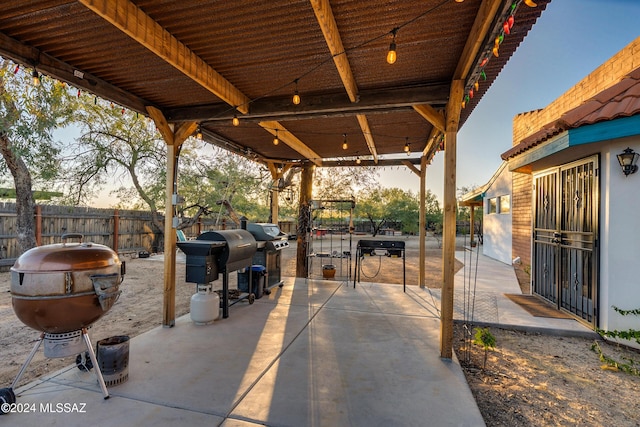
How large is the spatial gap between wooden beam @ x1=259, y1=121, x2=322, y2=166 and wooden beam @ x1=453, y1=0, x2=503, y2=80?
2753mm

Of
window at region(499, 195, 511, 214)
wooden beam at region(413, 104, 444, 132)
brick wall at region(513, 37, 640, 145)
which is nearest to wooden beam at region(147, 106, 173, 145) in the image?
wooden beam at region(413, 104, 444, 132)

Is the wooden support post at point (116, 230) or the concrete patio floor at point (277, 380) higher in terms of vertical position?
the wooden support post at point (116, 230)

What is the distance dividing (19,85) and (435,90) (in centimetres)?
883

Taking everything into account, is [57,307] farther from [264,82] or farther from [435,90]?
[435,90]

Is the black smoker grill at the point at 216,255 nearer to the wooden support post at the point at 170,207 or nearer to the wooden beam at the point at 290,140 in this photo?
the wooden support post at the point at 170,207

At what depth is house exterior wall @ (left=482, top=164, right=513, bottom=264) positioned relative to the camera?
30.8 feet

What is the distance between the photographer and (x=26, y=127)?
6957mm

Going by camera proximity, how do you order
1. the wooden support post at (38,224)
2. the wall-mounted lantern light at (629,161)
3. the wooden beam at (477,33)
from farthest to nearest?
the wooden support post at (38,224) < the wall-mounted lantern light at (629,161) < the wooden beam at (477,33)

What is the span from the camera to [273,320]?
163 inches

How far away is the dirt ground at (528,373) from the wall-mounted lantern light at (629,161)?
6.52 ft

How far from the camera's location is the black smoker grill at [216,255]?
3.85m

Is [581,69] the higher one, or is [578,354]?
[581,69]

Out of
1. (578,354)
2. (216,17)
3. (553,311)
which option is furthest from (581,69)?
(216,17)

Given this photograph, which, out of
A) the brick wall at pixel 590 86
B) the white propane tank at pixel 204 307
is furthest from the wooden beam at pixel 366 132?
the brick wall at pixel 590 86
